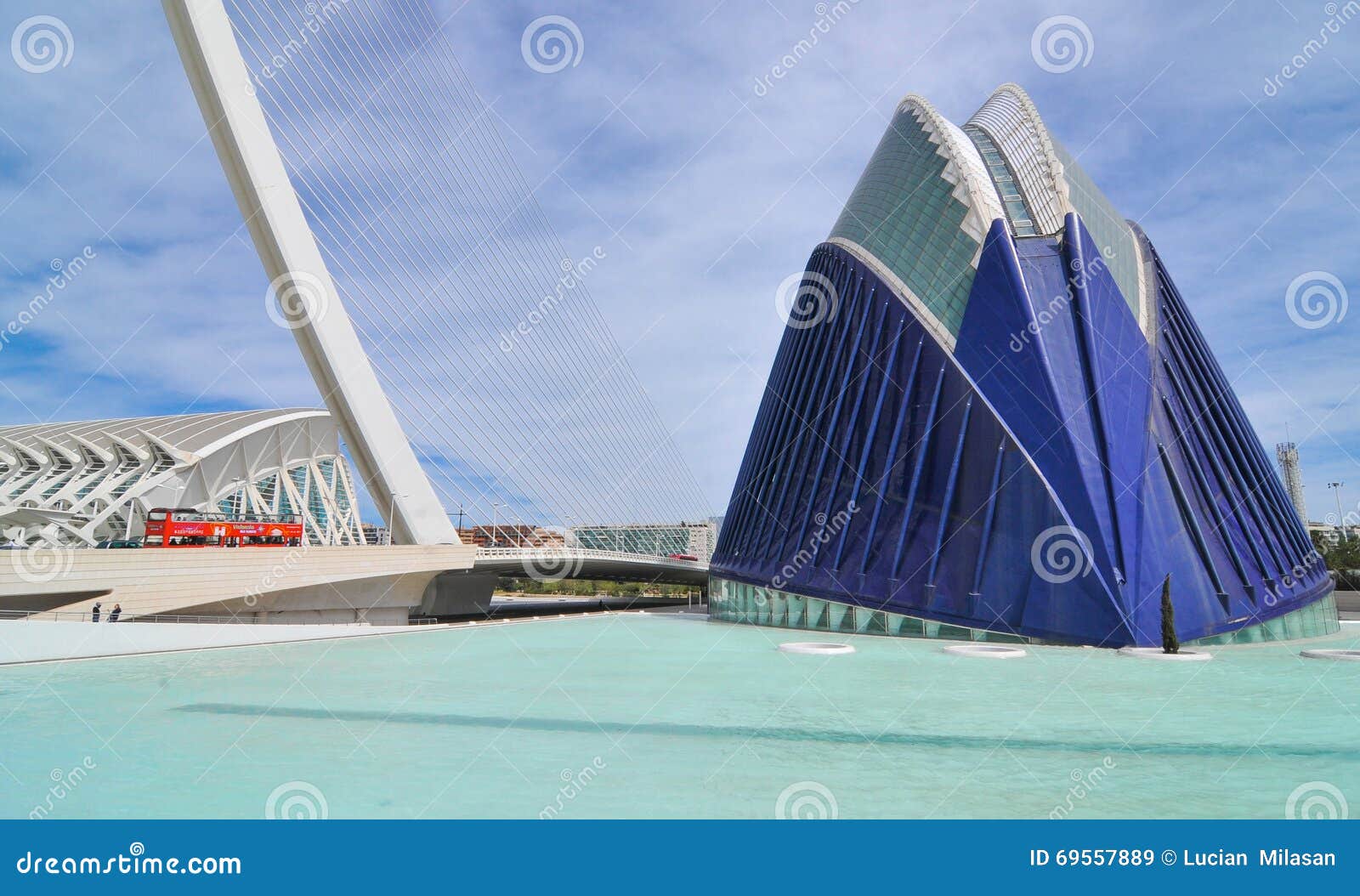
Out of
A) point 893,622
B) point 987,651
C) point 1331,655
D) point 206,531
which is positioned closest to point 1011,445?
point 893,622

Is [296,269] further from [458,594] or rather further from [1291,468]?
[1291,468]

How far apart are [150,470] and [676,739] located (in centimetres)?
3482

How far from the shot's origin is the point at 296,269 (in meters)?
26.2

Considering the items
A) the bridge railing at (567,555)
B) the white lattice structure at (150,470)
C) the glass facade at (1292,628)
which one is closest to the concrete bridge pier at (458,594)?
the bridge railing at (567,555)

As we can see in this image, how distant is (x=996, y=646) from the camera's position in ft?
64.2

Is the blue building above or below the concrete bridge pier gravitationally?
below

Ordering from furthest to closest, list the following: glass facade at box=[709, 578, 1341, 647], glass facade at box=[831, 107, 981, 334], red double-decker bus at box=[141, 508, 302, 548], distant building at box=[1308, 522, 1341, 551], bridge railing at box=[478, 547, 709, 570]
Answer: distant building at box=[1308, 522, 1341, 551] < bridge railing at box=[478, 547, 709, 570] < red double-decker bus at box=[141, 508, 302, 548] < glass facade at box=[831, 107, 981, 334] < glass facade at box=[709, 578, 1341, 647]

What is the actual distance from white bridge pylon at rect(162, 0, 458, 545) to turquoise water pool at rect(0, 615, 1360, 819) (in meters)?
13.6

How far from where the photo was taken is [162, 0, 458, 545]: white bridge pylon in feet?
77.7

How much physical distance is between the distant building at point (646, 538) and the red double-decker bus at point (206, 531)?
13.8 meters

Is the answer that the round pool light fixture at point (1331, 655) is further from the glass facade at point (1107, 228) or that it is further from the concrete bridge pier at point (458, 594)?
the concrete bridge pier at point (458, 594)

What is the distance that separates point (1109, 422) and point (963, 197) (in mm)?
10001

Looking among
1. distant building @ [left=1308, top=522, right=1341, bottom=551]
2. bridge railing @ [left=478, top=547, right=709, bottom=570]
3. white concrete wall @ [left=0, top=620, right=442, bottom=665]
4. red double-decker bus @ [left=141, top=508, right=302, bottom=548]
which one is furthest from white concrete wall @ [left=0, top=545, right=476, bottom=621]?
distant building @ [left=1308, top=522, right=1341, bottom=551]

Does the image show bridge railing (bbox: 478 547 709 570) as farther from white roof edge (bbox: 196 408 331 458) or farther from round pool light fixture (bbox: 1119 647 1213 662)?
round pool light fixture (bbox: 1119 647 1213 662)
